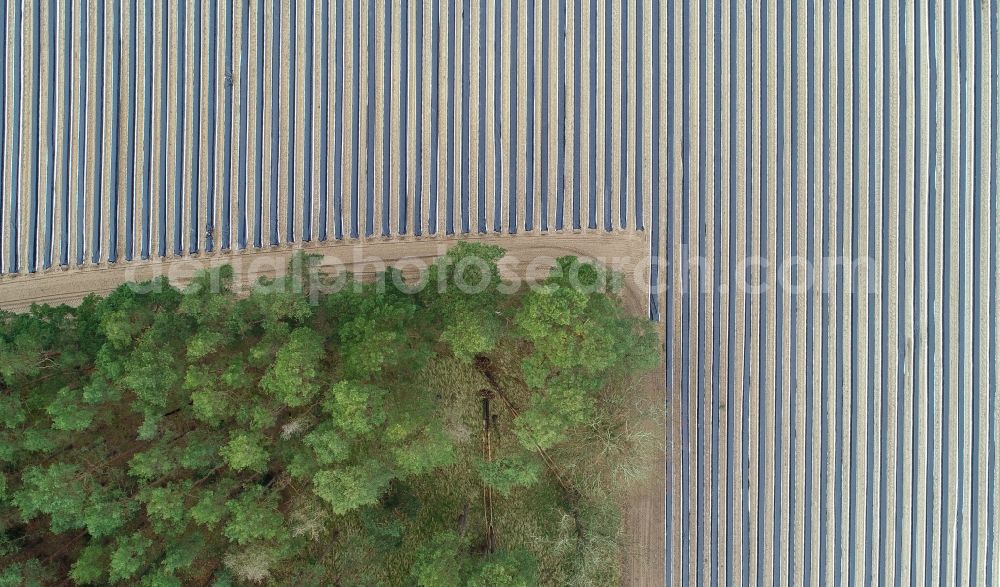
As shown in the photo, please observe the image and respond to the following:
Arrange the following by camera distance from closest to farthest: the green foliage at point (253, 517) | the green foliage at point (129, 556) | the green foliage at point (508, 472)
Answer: the green foliage at point (129, 556) → the green foliage at point (253, 517) → the green foliage at point (508, 472)

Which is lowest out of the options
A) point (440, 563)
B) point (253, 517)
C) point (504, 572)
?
point (504, 572)

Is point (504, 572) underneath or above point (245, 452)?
underneath

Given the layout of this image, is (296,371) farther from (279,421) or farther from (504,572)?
(504,572)

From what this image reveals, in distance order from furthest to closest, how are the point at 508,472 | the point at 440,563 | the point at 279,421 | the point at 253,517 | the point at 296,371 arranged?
1. the point at 279,421
2. the point at 508,472
3. the point at 440,563
4. the point at 253,517
5. the point at 296,371

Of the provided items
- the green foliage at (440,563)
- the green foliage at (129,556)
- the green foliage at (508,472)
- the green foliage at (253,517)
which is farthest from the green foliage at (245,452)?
the green foliage at (508,472)

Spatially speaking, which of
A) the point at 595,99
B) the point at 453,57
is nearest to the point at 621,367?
the point at 595,99

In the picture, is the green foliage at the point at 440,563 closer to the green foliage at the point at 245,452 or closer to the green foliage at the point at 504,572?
the green foliage at the point at 504,572

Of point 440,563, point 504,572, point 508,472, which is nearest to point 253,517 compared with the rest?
point 440,563

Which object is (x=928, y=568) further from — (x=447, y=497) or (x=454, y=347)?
(x=454, y=347)

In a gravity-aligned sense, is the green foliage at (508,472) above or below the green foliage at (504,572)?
above
